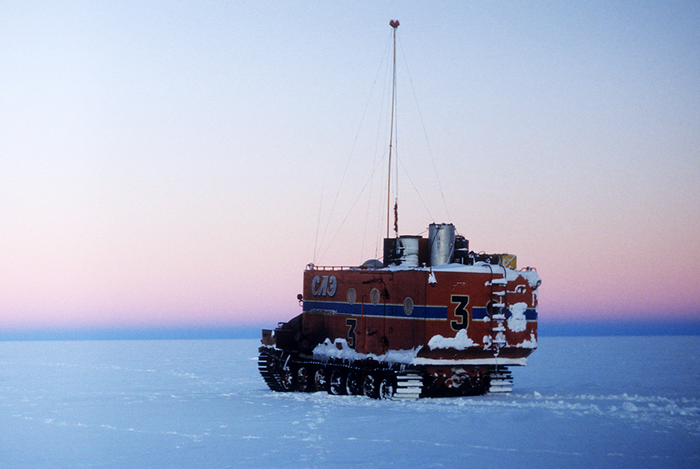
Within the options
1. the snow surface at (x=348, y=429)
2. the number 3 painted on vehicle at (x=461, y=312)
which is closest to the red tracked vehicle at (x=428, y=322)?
the number 3 painted on vehicle at (x=461, y=312)

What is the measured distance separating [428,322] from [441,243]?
378 centimetres

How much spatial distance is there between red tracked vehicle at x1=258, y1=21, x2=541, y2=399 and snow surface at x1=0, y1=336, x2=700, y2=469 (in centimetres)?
100

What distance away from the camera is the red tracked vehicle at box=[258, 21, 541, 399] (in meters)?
28.6

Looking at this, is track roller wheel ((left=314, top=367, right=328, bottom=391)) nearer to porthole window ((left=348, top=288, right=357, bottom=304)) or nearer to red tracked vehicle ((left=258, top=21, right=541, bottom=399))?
red tracked vehicle ((left=258, top=21, right=541, bottom=399))

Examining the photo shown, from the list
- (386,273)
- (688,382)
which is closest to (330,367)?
(386,273)

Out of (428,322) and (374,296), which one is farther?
(374,296)

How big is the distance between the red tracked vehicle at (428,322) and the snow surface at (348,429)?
1.00 metres

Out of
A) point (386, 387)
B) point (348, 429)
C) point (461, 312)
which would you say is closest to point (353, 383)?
point (386, 387)

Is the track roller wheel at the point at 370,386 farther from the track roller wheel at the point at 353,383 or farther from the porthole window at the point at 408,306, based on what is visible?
the porthole window at the point at 408,306

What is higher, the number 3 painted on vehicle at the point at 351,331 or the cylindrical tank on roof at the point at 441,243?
the cylindrical tank on roof at the point at 441,243

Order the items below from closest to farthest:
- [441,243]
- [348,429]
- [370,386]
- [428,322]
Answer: [348,429], [428,322], [370,386], [441,243]

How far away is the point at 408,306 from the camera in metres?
29.2

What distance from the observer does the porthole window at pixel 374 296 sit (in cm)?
3075

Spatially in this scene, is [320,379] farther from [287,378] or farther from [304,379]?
[287,378]
